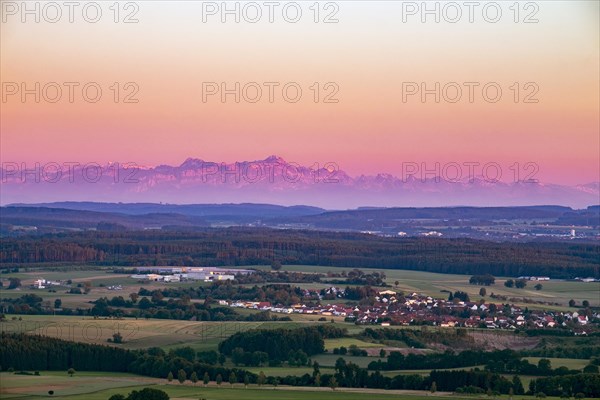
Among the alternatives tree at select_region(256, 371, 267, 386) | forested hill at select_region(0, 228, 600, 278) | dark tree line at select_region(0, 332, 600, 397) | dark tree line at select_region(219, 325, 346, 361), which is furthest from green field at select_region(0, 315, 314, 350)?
forested hill at select_region(0, 228, 600, 278)

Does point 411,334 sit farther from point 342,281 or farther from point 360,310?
point 342,281

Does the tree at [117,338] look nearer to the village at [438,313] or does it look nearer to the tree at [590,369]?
the village at [438,313]

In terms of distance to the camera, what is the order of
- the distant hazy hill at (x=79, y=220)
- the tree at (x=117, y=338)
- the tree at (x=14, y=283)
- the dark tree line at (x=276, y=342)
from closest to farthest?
1. the dark tree line at (x=276, y=342)
2. the tree at (x=117, y=338)
3. the tree at (x=14, y=283)
4. the distant hazy hill at (x=79, y=220)

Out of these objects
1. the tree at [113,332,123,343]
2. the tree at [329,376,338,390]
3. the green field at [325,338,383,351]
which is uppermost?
the tree at [113,332,123,343]

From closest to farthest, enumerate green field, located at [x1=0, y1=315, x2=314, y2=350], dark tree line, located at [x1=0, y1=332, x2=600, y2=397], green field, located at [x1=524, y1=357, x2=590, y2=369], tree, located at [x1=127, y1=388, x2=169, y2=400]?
tree, located at [x1=127, y1=388, x2=169, y2=400]
dark tree line, located at [x1=0, y1=332, x2=600, y2=397]
green field, located at [x1=524, y1=357, x2=590, y2=369]
green field, located at [x1=0, y1=315, x2=314, y2=350]

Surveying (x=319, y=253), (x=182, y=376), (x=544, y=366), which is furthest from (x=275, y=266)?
(x=182, y=376)

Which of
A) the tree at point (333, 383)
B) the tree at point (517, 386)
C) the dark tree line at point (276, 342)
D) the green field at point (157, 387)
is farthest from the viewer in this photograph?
the dark tree line at point (276, 342)

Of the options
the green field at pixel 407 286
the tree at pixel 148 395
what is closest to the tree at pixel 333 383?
the tree at pixel 148 395

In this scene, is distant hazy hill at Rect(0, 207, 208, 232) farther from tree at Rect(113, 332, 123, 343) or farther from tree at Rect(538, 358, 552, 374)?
tree at Rect(538, 358, 552, 374)
